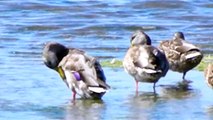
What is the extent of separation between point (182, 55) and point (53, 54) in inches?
91.8

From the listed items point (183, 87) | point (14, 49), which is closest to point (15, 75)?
point (183, 87)

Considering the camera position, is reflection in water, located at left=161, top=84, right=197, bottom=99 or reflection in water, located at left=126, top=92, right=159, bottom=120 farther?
reflection in water, located at left=161, top=84, right=197, bottom=99

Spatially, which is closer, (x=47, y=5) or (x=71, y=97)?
(x=71, y=97)

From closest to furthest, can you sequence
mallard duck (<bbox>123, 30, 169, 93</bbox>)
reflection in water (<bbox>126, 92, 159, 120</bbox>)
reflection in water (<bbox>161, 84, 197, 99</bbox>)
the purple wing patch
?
reflection in water (<bbox>126, 92, 159, 120</bbox>) < the purple wing patch < reflection in water (<bbox>161, 84, 197, 99</bbox>) < mallard duck (<bbox>123, 30, 169, 93</bbox>)

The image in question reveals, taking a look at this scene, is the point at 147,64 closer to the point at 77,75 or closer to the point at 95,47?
the point at 77,75

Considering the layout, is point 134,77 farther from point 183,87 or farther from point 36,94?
point 36,94

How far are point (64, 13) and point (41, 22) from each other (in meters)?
2.16

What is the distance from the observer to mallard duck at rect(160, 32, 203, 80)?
12.4m

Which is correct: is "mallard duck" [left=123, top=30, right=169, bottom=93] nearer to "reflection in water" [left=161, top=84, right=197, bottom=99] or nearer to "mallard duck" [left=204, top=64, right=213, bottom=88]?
"reflection in water" [left=161, top=84, right=197, bottom=99]

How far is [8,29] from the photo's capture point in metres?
19.0

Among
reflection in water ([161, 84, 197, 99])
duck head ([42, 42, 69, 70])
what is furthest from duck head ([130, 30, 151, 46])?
duck head ([42, 42, 69, 70])

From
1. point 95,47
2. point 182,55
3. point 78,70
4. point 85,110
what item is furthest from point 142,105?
point 95,47

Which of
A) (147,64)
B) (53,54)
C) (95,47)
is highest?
(53,54)

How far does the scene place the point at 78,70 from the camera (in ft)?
34.8
